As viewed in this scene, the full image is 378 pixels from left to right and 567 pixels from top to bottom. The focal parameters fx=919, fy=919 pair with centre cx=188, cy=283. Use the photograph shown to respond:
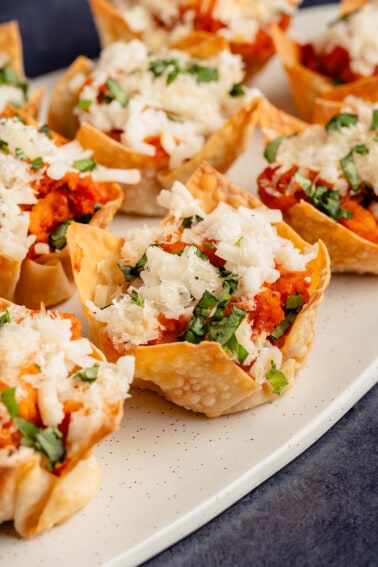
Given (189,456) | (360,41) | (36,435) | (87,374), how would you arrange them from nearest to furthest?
(36,435), (87,374), (189,456), (360,41)

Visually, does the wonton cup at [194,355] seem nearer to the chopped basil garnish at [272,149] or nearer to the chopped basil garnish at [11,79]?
the chopped basil garnish at [272,149]

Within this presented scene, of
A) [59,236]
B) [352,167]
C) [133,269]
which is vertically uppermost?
[352,167]

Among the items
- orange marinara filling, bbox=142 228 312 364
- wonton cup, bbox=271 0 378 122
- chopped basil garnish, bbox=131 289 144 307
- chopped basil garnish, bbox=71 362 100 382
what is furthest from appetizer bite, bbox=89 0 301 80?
chopped basil garnish, bbox=71 362 100 382

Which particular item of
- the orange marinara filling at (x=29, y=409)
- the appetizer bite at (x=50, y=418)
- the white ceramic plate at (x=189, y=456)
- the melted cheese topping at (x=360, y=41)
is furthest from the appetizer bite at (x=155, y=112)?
the orange marinara filling at (x=29, y=409)

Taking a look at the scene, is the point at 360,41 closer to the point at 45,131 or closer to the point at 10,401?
the point at 45,131

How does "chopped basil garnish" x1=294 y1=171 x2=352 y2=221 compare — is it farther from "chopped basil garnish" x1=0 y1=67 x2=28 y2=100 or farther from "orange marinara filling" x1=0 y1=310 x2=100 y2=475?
"chopped basil garnish" x1=0 y1=67 x2=28 y2=100

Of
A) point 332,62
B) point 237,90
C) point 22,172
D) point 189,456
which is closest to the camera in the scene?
point 189,456

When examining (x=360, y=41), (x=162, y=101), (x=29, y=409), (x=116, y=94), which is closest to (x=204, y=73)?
(x=162, y=101)
